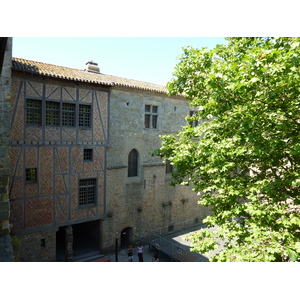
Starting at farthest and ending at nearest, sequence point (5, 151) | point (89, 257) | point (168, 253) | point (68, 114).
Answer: point (168, 253), point (89, 257), point (68, 114), point (5, 151)

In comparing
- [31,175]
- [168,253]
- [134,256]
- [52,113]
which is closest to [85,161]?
[31,175]


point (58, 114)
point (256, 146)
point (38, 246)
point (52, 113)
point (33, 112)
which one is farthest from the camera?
point (58, 114)

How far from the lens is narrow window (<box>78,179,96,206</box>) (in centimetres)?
1320

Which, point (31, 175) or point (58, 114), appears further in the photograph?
point (58, 114)

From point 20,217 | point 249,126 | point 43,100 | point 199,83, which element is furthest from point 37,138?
point 249,126

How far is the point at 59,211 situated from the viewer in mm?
12352

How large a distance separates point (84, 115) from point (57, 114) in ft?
4.49

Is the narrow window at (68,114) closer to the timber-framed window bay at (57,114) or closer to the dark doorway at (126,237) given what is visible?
the timber-framed window bay at (57,114)

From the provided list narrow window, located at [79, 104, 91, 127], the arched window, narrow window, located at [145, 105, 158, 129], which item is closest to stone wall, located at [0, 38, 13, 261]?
narrow window, located at [79, 104, 91, 127]

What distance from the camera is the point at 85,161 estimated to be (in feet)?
43.1

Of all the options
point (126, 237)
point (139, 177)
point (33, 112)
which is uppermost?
point (33, 112)

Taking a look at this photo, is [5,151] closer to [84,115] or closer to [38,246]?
[84,115]

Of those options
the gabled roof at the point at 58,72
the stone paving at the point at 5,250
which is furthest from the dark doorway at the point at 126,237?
the gabled roof at the point at 58,72

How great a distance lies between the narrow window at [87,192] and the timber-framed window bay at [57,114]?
2.97 m
